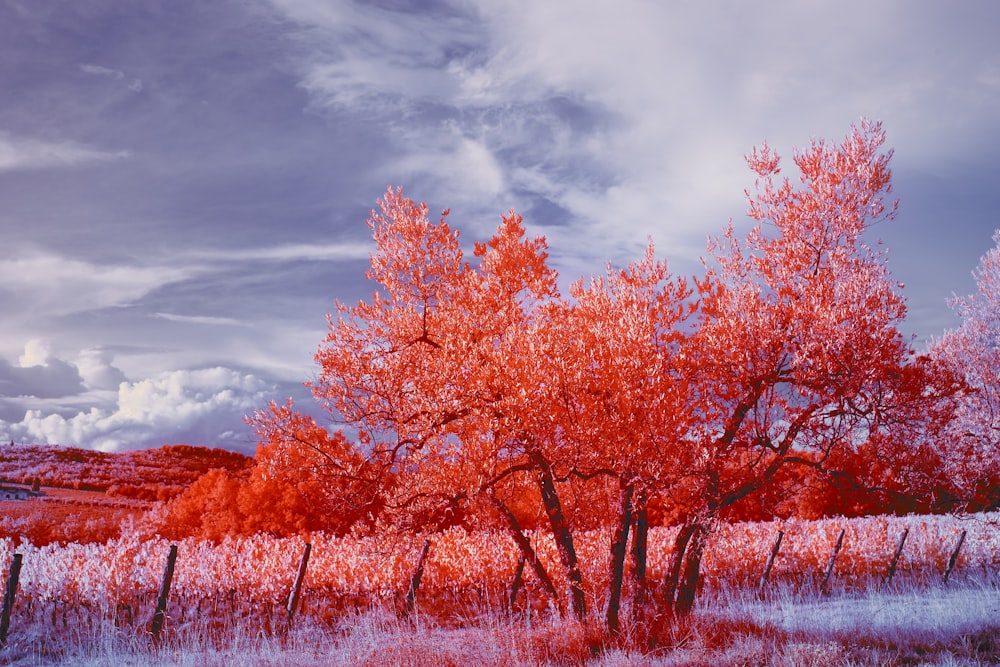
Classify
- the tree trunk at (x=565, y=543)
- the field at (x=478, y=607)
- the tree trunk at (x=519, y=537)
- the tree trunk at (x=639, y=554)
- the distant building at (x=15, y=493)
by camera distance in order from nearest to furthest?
the field at (x=478, y=607) → the tree trunk at (x=639, y=554) → the tree trunk at (x=565, y=543) → the tree trunk at (x=519, y=537) → the distant building at (x=15, y=493)

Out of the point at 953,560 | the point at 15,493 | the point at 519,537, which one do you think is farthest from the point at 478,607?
the point at 15,493

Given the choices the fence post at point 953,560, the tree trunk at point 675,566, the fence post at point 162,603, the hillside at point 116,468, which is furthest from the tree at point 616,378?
the hillside at point 116,468

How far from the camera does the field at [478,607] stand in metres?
13.5

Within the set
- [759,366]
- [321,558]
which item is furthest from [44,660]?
[759,366]

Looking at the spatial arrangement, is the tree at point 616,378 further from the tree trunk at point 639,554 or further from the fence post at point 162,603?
the fence post at point 162,603

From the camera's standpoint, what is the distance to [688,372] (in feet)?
48.4

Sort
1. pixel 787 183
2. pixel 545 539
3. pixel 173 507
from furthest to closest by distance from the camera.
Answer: pixel 173 507, pixel 545 539, pixel 787 183

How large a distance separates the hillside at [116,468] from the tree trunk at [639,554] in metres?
39.1

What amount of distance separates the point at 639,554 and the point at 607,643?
239 cm

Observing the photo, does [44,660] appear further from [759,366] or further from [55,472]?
[55,472]

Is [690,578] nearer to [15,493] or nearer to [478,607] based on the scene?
[478,607]

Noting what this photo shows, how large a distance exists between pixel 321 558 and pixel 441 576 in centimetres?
445

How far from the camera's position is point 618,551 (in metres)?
14.7

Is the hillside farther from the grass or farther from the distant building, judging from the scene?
the grass
